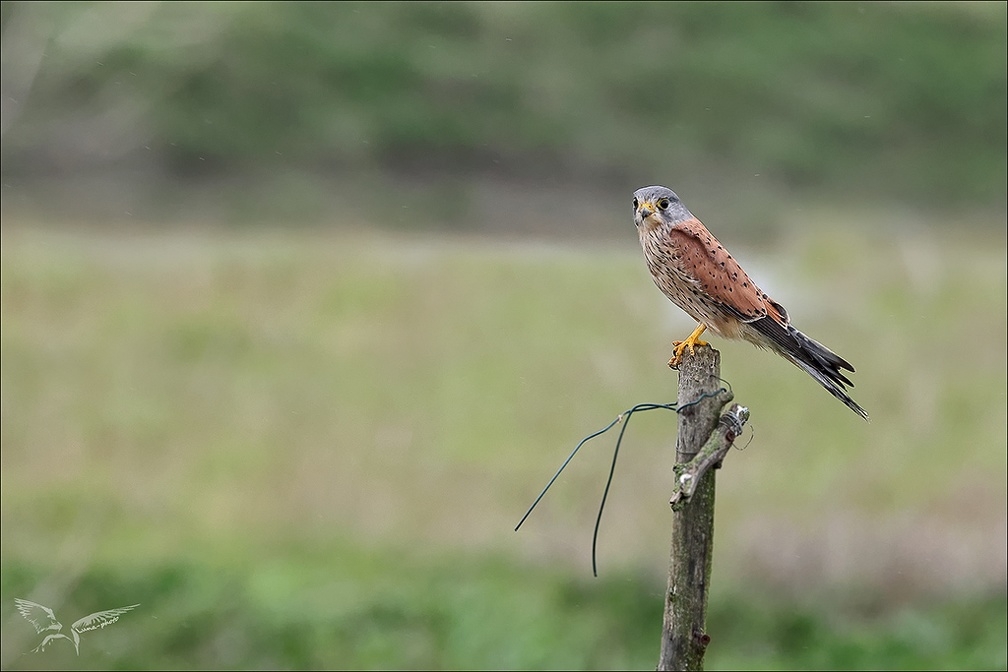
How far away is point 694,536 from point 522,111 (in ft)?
91.8

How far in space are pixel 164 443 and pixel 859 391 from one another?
758cm

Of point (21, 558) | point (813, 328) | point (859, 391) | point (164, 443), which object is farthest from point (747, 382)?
point (21, 558)

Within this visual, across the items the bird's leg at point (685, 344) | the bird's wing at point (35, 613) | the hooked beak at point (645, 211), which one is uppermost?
the hooked beak at point (645, 211)

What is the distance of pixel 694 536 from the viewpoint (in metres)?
3.88

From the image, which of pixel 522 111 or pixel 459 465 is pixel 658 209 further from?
pixel 522 111

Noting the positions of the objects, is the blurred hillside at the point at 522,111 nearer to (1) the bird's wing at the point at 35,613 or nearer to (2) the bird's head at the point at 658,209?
(1) the bird's wing at the point at 35,613

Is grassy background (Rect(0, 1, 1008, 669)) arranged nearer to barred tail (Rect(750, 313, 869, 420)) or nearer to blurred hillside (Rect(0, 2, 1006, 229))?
blurred hillside (Rect(0, 2, 1006, 229))

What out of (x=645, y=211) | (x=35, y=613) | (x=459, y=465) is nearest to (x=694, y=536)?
(x=645, y=211)

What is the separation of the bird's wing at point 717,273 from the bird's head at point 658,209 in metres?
0.06

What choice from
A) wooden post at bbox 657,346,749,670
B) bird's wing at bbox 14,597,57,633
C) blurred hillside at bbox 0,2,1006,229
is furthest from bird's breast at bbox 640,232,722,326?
blurred hillside at bbox 0,2,1006,229

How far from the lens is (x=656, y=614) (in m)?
8.19

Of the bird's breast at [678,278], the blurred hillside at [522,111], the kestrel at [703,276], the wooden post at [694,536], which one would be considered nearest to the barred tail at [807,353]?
the kestrel at [703,276]

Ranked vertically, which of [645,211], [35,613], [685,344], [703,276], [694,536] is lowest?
[35,613]

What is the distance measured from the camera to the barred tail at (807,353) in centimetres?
448
